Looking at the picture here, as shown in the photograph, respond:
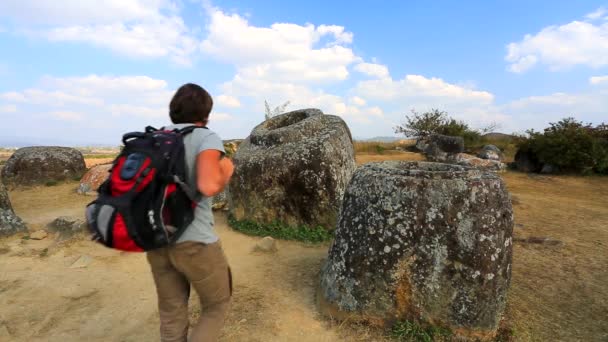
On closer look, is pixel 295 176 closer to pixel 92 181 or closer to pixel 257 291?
pixel 257 291

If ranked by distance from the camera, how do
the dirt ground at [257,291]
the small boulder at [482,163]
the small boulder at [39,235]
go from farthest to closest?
the small boulder at [482,163] → the small boulder at [39,235] → the dirt ground at [257,291]

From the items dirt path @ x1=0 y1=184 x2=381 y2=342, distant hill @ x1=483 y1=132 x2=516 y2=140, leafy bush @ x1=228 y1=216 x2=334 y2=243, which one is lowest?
dirt path @ x1=0 y1=184 x2=381 y2=342

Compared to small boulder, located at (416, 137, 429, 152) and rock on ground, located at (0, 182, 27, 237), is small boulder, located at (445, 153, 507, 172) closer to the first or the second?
small boulder, located at (416, 137, 429, 152)

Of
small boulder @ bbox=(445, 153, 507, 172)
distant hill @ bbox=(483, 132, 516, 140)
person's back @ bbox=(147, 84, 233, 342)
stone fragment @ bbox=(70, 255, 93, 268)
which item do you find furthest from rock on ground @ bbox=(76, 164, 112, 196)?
distant hill @ bbox=(483, 132, 516, 140)

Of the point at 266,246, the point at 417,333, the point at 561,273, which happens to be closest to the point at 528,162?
the point at 561,273

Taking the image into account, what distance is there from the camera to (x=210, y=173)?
211 cm

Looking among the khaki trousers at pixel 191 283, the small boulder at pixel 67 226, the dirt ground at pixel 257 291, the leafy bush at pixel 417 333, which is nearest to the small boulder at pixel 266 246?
the dirt ground at pixel 257 291

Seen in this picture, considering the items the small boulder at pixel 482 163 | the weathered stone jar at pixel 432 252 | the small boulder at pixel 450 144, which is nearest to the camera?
the weathered stone jar at pixel 432 252

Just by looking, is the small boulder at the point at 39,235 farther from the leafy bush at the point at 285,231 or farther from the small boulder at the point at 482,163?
the small boulder at the point at 482,163

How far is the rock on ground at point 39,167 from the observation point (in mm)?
11273

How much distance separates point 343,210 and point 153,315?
2.16m

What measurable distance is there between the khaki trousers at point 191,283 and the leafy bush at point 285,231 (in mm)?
3413

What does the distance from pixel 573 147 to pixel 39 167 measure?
54.8 ft

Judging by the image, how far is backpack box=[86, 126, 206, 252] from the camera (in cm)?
198
